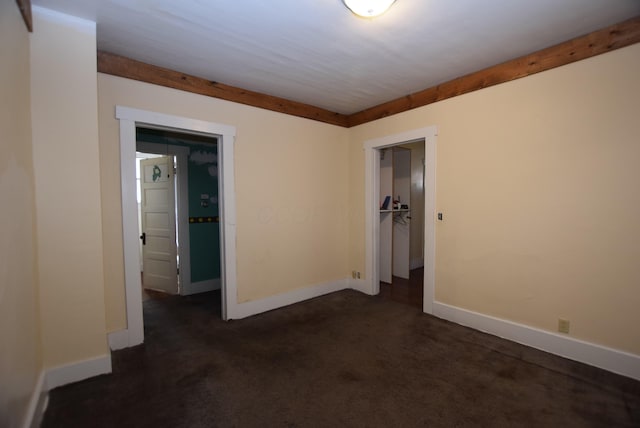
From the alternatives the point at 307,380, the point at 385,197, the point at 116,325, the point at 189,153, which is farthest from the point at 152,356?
the point at 385,197

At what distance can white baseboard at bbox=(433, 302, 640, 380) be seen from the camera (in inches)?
82.5

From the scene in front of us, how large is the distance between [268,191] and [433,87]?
7.28 feet

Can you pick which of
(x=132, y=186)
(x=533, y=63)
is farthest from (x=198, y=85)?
(x=533, y=63)

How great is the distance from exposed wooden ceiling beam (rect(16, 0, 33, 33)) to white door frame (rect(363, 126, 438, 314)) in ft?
10.8

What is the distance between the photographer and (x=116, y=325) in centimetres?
250

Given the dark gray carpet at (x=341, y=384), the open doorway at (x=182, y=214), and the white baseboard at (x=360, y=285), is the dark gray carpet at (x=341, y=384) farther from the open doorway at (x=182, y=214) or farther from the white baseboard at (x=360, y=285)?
the open doorway at (x=182, y=214)

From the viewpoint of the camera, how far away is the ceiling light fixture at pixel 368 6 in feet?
5.72

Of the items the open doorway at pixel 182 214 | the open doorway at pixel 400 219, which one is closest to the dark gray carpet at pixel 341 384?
the open doorway at pixel 182 214

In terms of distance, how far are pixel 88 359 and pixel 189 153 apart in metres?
2.91

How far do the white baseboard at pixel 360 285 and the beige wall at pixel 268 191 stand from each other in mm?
186

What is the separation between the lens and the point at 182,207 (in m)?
4.13

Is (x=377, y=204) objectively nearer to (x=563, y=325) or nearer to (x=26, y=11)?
(x=563, y=325)

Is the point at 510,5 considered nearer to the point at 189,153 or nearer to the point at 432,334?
the point at 432,334

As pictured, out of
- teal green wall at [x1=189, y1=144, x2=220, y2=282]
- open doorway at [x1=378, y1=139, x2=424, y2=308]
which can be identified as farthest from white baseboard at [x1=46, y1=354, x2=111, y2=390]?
open doorway at [x1=378, y1=139, x2=424, y2=308]
